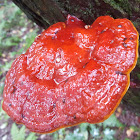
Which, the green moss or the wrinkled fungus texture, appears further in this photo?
the green moss

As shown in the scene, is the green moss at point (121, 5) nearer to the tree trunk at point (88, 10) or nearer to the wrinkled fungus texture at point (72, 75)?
the tree trunk at point (88, 10)

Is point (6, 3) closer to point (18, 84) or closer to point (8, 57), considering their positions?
point (8, 57)

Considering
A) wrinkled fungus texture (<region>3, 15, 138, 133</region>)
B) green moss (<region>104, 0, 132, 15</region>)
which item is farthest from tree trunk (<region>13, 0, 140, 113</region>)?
wrinkled fungus texture (<region>3, 15, 138, 133</region>)

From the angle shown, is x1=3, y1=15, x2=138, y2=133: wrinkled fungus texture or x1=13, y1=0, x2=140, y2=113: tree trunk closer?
x1=3, y1=15, x2=138, y2=133: wrinkled fungus texture

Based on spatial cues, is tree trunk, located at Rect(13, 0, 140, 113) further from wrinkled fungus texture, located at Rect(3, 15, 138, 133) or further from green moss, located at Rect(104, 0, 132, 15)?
wrinkled fungus texture, located at Rect(3, 15, 138, 133)

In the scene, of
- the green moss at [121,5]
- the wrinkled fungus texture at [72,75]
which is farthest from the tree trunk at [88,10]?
the wrinkled fungus texture at [72,75]

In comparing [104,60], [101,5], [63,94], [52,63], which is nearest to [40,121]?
[63,94]
